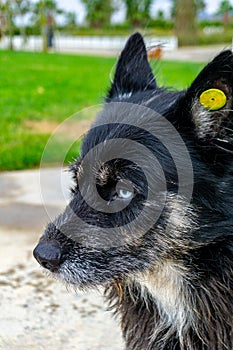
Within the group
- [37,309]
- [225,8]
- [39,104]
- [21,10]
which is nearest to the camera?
[37,309]

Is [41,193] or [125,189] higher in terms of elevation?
[125,189]

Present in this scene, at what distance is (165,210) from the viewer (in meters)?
2.61

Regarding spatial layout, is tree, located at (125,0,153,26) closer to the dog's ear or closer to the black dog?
the dog's ear

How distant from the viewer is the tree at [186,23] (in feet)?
148

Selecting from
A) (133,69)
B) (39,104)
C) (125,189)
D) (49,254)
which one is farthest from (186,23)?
(49,254)

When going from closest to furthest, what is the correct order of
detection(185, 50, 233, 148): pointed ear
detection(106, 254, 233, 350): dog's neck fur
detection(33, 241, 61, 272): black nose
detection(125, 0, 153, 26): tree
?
1. detection(185, 50, 233, 148): pointed ear
2. detection(33, 241, 61, 272): black nose
3. detection(106, 254, 233, 350): dog's neck fur
4. detection(125, 0, 153, 26): tree

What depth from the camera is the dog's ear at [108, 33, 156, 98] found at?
3195mm

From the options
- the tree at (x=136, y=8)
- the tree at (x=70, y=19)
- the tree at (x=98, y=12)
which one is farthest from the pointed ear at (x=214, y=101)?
the tree at (x=98, y=12)

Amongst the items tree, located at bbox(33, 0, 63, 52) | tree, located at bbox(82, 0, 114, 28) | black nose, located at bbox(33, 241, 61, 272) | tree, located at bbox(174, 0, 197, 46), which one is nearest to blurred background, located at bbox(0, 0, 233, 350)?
black nose, located at bbox(33, 241, 61, 272)

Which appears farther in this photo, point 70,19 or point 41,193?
point 70,19

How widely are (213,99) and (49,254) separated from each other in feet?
3.16

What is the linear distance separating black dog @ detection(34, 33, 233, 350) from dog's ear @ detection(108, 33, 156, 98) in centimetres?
36

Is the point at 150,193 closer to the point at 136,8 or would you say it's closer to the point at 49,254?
the point at 49,254

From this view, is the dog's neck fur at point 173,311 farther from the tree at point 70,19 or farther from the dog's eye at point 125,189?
the tree at point 70,19
